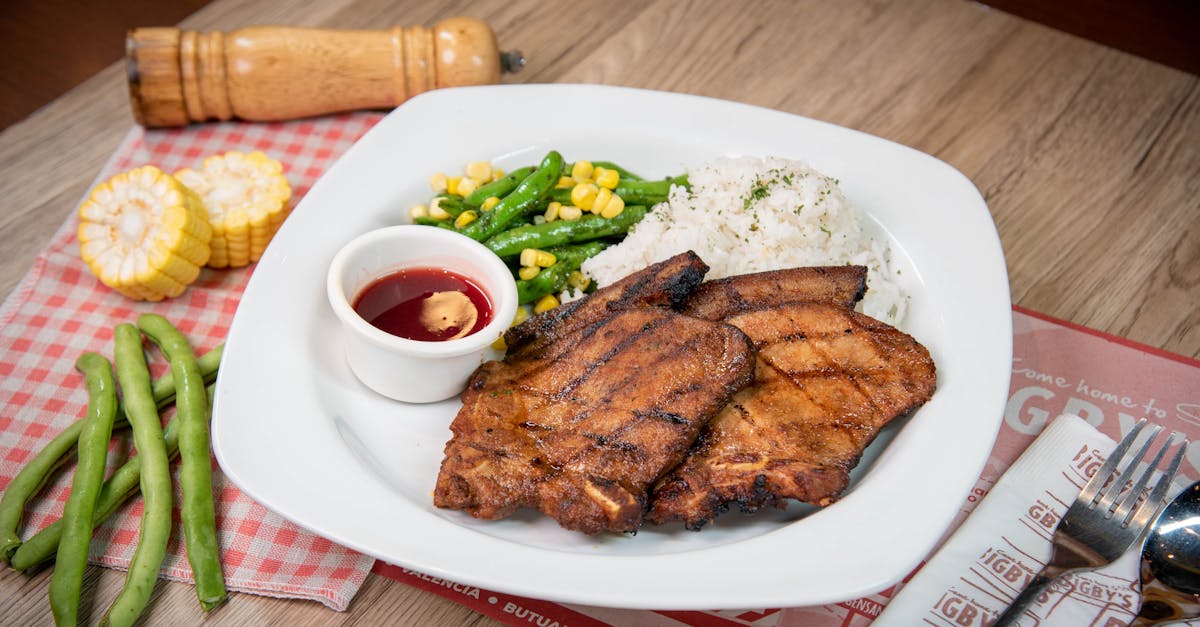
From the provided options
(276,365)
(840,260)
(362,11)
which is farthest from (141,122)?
(840,260)

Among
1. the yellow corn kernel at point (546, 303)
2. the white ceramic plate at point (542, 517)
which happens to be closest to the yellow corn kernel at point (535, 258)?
the yellow corn kernel at point (546, 303)

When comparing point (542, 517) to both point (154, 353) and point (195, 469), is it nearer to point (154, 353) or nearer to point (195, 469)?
point (195, 469)

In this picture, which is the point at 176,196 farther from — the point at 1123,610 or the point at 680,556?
the point at 1123,610

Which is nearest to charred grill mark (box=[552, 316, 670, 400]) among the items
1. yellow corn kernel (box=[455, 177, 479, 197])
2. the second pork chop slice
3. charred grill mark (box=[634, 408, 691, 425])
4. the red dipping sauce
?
the second pork chop slice

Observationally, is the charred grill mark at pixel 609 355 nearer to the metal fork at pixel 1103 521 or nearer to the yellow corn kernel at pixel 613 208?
the yellow corn kernel at pixel 613 208

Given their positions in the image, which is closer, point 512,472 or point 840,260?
point 512,472

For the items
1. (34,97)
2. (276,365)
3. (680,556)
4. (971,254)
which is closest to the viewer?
(680,556)
